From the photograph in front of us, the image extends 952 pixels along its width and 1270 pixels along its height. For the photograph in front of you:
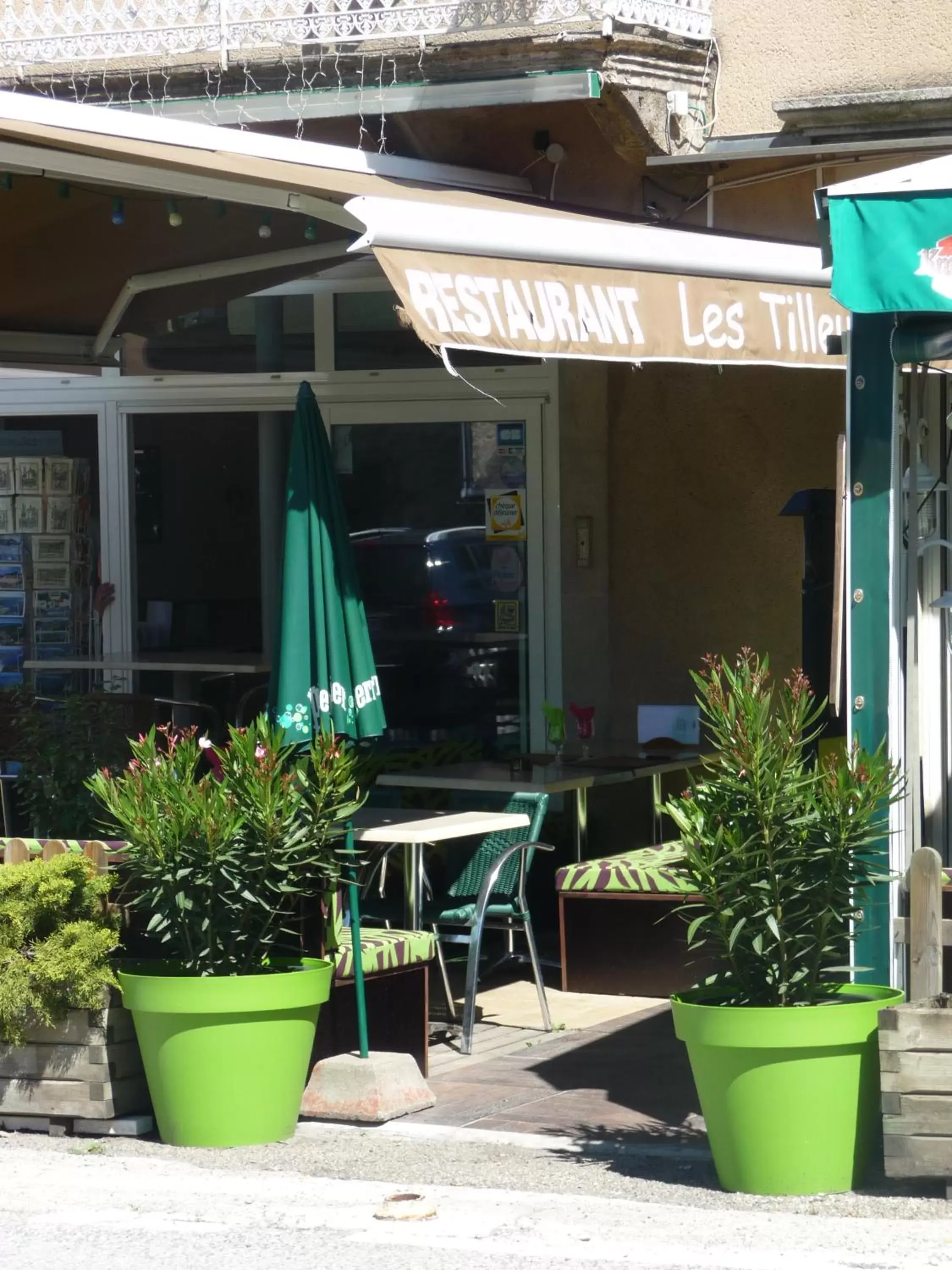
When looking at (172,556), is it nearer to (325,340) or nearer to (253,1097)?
(325,340)

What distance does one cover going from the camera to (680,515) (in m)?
10.0

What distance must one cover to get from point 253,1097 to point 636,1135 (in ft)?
3.93

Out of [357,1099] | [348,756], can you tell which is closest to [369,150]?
[348,756]

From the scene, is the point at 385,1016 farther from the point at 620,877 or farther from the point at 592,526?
the point at 592,526

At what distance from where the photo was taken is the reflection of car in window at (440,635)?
10375 mm

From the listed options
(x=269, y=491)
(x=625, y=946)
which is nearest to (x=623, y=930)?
(x=625, y=946)

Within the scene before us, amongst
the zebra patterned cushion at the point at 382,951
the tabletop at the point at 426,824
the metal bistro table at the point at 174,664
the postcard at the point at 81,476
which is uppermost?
the postcard at the point at 81,476

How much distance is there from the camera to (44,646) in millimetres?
11547

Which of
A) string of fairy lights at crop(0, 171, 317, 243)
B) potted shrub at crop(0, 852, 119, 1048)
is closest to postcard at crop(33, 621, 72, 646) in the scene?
string of fairy lights at crop(0, 171, 317, 243)

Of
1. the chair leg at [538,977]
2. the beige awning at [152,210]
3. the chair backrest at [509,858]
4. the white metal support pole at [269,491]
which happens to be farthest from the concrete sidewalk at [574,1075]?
the white metal support pole at [269,491]

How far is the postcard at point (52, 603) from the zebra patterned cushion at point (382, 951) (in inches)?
200

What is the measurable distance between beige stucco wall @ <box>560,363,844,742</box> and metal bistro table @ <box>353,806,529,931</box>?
2.43m

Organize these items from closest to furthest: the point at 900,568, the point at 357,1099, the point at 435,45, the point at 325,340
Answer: the point at 900,568
the point at 357,1099
the point at 435,45
the point at 325,340

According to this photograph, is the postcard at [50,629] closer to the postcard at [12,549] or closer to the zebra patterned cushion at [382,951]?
the postcard at [12,549]
